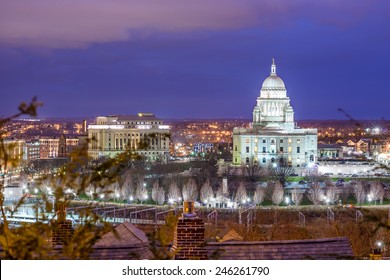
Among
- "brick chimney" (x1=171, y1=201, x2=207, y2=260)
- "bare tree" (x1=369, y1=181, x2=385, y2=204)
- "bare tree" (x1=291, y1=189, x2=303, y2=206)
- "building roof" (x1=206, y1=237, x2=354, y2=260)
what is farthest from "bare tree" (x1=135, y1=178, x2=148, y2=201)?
"brick chimney" (x1=171, y1=201, x2=207, y2=260)

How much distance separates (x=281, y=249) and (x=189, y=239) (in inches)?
78.3

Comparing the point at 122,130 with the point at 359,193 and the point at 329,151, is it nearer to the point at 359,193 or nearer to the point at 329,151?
the point at 329,151

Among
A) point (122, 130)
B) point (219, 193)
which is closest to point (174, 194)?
point (219, 193)

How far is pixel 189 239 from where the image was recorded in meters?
16.0

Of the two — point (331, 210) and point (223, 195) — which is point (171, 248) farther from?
point (223, 195)

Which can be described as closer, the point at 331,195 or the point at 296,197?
the point at 296,197

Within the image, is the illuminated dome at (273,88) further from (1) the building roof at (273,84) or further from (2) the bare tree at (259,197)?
(2) the bare tree at (259,197)

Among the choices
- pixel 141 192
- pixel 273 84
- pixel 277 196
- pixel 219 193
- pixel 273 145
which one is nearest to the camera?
pixel 277 196

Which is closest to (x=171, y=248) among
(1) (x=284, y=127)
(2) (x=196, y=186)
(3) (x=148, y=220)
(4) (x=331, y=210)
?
(3) (x=148, y=220)

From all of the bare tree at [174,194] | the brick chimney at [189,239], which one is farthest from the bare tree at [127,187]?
the brick chimney at [189,239]

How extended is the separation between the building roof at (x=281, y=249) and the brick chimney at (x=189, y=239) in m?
0.93

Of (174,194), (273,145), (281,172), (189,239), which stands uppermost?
(273,145)

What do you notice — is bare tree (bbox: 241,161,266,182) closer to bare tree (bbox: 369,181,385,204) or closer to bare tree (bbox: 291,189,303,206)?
bare tree (bbox: 291,189,303,206)

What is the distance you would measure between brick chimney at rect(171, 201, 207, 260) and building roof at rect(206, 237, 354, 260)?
3.06 ft
